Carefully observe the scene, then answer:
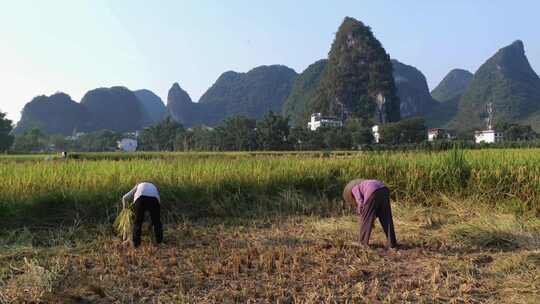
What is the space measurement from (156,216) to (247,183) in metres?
2.62

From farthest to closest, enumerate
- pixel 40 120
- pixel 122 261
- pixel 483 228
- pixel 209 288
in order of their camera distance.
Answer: pixel 40 120, pixel 483 228, pixel 122 261, pixel 209 288

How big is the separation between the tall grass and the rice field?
0.02 metres

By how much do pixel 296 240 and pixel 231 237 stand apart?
2.64 feet

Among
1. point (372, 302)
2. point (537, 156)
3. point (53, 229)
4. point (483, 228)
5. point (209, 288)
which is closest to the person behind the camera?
point (372, 302)

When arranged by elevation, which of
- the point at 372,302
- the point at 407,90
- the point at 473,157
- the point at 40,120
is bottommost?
the point at 372,302

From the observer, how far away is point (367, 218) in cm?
439

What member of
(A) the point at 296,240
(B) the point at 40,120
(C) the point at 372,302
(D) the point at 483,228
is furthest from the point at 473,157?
(B) the point at 40,120

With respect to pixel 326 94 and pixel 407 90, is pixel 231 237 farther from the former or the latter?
pixel 407 90

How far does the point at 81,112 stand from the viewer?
3447 inches

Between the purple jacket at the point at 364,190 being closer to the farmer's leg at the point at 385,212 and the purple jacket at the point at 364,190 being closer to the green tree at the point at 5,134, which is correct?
the farmer's leg at the point at 385,212

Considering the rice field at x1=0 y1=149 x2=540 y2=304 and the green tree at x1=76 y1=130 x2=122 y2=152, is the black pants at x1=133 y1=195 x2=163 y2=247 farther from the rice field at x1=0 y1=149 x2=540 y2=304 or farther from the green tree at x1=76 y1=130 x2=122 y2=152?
the green tree at x1=76 y1=130 x2=122 y2=152

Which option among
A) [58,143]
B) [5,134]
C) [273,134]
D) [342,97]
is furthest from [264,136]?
[342,97]

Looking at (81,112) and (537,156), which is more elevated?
(81,112)

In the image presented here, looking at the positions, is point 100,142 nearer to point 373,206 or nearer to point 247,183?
point 247,183
